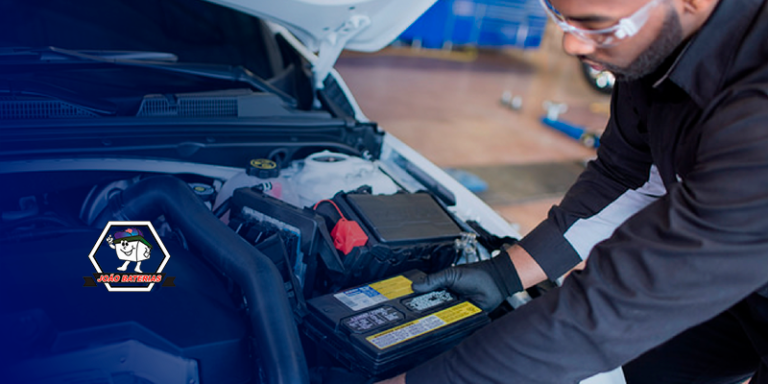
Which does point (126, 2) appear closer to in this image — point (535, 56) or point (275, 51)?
point (275, 51)

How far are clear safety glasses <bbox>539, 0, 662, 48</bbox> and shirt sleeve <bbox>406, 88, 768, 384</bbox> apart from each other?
0.19 metres

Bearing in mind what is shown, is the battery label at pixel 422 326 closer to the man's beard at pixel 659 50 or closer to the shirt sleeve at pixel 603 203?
the shirt sleeve at pixel 603 203

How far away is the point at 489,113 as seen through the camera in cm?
571

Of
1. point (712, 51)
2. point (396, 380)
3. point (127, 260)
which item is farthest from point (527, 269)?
point (127, 260)

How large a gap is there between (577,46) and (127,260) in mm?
895

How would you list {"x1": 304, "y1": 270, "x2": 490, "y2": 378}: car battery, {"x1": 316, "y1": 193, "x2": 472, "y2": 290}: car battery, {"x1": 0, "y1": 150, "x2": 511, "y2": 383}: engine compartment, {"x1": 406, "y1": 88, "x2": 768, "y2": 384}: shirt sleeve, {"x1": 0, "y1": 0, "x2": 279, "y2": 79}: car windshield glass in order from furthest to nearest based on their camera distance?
{"x1": 0, "y1": 0, "x2": 279, "y2": 79}: car windshield glass → {"x1": 316, "y1": 193, "x2": 472, "y2": 290}: car battery → {"x1": 304, "y1": 270, "x2": 490, "y2": 378}: car battery → {"x1": 0, "y1": 150, "x2": 511, "y2": 383}: engine compartment → {"x1": 406, "y1": 88, "x2": 768, "y2": 384}: shirt sleeve

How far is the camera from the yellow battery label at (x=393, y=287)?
1091 millimetres

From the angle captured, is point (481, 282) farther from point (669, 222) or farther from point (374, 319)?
point (669, 222)

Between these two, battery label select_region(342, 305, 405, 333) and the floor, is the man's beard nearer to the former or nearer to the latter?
battery label select_region(342, 305, 405, 333)

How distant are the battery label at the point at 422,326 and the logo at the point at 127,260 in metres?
0.40

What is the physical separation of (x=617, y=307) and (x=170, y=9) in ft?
5.08

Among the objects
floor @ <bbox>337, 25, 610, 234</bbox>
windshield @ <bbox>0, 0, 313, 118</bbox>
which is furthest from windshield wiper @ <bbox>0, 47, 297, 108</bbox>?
floor @ <bbox>337, 25, 610, 234</bbox>

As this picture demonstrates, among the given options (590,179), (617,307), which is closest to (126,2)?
(590,179)

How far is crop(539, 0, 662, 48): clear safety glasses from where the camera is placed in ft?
2.48
